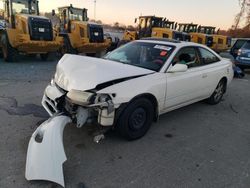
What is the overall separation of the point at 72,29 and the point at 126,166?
35.0 ft

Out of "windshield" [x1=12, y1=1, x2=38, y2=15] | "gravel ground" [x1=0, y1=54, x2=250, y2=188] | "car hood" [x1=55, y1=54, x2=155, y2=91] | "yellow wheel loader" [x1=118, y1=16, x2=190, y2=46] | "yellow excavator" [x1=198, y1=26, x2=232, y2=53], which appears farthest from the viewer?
"yellow excavator" [x1=198, y1=26, x2=232, y2=53]

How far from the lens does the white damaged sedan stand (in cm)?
286

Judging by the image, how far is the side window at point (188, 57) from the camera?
4387mm

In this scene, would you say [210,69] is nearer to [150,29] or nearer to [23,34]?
[23,34]

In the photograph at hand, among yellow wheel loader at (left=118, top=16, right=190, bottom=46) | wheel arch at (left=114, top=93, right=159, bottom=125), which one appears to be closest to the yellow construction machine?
yellow wheel loader at (left=118, top=16, right=190, bottom=46)

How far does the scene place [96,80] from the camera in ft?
10.6

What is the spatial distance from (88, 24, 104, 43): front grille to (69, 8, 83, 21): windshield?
1.75m

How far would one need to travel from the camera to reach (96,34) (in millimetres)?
12445

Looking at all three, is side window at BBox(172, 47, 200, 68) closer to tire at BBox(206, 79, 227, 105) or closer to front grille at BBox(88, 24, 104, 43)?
tire at BBox(206, 79, 227, 105)

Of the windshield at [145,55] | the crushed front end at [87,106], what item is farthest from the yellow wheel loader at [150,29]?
the crushed front end at [87,106]

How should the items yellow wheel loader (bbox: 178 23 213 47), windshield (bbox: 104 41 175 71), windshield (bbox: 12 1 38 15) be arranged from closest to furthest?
windshield (bbox: 104 41 175 71) < windshield (bbox: 12 1 38 15) < yellow wheel loader (bbox: 178 23 213 47)

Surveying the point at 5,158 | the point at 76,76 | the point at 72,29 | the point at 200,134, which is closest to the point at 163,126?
the point at 200,134

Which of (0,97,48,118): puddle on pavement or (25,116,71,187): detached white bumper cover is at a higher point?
(25,116,71,187): detached white bumper cover

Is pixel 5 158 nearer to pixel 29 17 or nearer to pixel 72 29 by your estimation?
pixel 29 17
